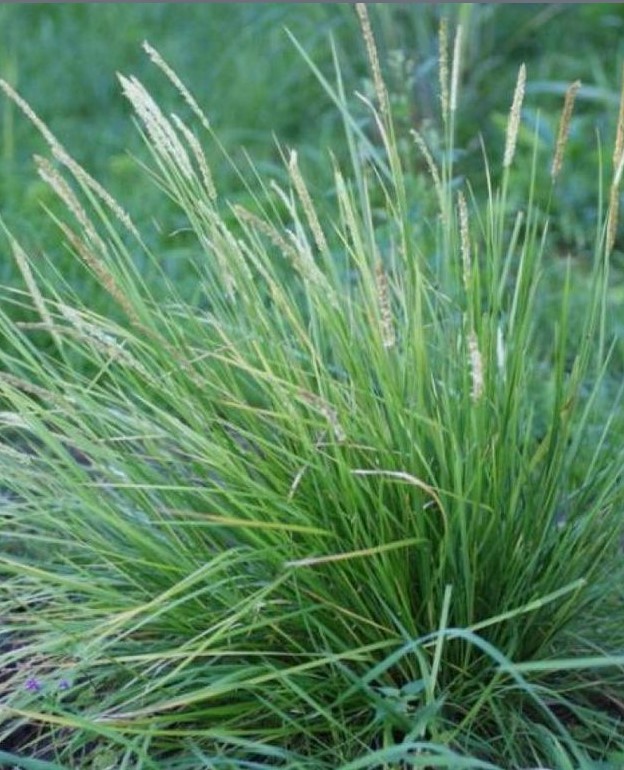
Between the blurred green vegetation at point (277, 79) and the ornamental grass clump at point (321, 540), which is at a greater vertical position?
the ornamental grass clump at point (321, 540)

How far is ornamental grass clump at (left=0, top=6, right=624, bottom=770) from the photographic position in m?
2.24

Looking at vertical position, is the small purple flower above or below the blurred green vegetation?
above

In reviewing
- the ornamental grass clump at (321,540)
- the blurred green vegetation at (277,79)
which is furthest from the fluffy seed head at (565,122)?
the blurred green vegetation at (277,79)

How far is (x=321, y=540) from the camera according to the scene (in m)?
2.30

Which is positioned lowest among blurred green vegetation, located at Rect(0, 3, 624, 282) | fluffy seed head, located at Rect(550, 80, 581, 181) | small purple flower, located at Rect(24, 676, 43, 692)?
blurred green vegetation, located at Rect(0, 3, 624, 282)

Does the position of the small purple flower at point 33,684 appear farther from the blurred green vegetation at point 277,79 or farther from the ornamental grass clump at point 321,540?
the blurred green vegetation at point 277,79

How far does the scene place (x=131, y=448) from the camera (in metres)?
2.56

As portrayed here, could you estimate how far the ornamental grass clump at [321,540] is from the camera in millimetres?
2242

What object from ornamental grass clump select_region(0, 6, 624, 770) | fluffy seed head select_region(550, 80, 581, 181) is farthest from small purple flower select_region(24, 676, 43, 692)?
fluffy seed head select_region(550, 80, 581, 181)

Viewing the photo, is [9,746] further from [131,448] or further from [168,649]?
[131,448]

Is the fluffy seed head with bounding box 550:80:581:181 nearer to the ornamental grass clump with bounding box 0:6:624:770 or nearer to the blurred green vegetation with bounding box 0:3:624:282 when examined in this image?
the ornamental grass clump with bounding box 0:6:624:770

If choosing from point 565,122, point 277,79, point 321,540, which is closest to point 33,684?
point 321,540

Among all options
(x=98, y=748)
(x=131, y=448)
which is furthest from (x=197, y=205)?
(x=98, y=748)

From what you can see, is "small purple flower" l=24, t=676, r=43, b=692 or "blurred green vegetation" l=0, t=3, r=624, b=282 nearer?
"small purple flower" l=24, t=676, r=43, b=692
